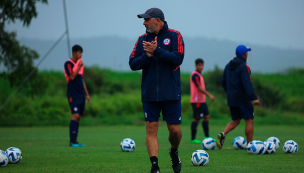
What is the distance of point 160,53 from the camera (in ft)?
15.2

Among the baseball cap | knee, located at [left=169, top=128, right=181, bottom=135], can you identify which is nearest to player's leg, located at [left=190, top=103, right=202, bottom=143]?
knee, located at [left=169, top=128, right=181, bottom=135]

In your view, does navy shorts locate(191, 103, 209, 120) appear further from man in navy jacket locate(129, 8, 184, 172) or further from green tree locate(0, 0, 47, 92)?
green tree locate(0, 0, 47, 92)

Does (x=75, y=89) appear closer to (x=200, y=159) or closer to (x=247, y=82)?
(x=247, y=82)

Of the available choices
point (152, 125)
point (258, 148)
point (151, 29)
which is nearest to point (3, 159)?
point (152, 125)

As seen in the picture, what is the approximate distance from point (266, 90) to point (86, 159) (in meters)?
24.3

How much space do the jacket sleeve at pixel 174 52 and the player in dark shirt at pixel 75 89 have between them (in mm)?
4922

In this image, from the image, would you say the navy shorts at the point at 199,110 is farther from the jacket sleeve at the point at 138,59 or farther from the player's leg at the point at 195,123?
the jacket sleeve at the point at 138,59

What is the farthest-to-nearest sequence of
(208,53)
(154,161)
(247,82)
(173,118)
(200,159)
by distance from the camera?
(208,53), (247,82), (200,159), (173,118), (154,161)

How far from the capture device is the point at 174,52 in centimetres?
478

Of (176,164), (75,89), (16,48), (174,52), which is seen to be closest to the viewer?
(174,52)

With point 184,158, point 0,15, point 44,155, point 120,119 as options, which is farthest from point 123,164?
point 120,119

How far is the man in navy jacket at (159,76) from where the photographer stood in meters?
4.78

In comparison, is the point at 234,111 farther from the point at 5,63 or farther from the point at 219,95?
the point at 219,95

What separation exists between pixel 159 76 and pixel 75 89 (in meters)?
5.03
